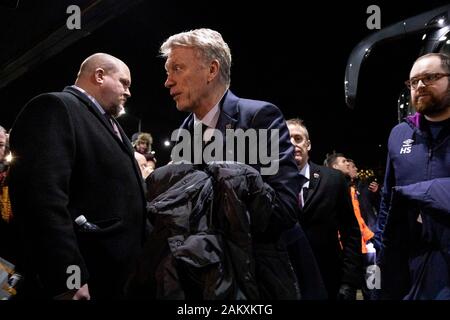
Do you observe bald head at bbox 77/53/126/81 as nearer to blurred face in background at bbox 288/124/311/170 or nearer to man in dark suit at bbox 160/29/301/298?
man in dark suit at bbox 160/29/301/298

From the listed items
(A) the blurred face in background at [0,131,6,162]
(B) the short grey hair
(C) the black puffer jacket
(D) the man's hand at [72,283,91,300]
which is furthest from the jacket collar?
(A) the blurred face in background at [0,131,6,162]

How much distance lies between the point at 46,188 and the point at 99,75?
2.94ft

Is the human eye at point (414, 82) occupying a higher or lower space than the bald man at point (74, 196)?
higher

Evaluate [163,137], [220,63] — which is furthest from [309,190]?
[163,137]

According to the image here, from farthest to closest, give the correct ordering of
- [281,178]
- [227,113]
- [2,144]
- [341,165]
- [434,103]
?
[341,165] → [2,144] → [434,103] → [227,113] → [281,178]

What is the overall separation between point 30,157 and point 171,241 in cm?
91

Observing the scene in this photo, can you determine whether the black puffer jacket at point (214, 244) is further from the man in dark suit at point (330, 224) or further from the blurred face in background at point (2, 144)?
the blurred face in background at point (2, 144)

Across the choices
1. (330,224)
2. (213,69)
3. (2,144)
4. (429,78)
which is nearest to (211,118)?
(213,69)

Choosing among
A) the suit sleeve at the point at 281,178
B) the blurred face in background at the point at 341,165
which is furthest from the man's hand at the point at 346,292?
the blurred face in background at the point at 341,165

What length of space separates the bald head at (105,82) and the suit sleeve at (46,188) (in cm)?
46

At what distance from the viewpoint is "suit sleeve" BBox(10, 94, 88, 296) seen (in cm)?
193

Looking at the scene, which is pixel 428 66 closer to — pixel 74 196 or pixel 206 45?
pixel 206 45

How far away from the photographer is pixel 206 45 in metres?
1.93

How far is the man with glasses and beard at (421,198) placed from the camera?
6.52ft
